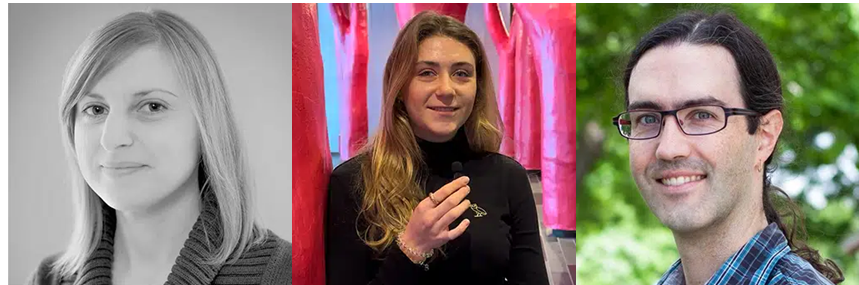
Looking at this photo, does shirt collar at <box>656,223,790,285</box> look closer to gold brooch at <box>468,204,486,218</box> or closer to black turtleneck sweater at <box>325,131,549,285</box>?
black turtleneck sweater at <box>325,131,549,285</box>

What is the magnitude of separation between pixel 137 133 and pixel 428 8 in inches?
27.2

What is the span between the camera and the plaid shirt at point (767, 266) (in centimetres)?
162

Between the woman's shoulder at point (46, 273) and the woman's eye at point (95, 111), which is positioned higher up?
the woman's eye at point (95, 111)

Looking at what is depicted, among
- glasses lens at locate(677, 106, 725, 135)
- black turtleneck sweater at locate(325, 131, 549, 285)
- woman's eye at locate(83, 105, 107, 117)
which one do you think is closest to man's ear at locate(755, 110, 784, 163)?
glasses lens at locate(677, 106, 725, 135)

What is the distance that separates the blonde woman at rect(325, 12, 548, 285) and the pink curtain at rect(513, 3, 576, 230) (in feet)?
0.31

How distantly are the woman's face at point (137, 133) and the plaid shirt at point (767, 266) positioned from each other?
3.79ft

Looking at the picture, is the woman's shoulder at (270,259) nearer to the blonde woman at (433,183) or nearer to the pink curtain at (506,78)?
the blonde woman at (433,183)

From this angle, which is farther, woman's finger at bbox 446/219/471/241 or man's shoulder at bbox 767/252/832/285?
woman's finger at bbox 446/219/471/241

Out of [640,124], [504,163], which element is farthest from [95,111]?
[640,124]

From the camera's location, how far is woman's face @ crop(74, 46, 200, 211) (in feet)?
5.59

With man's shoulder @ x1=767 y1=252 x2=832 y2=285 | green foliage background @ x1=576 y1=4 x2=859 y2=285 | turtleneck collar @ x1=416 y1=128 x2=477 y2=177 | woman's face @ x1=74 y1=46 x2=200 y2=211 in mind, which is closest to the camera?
man's shoulder @ x1=767 y1=252 x2=832 y2=285

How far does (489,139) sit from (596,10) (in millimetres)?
2723

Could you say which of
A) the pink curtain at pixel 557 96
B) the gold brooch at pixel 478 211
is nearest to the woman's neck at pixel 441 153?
the gold brooch at pixel 478 211

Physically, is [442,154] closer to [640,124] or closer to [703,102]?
[640,124]
